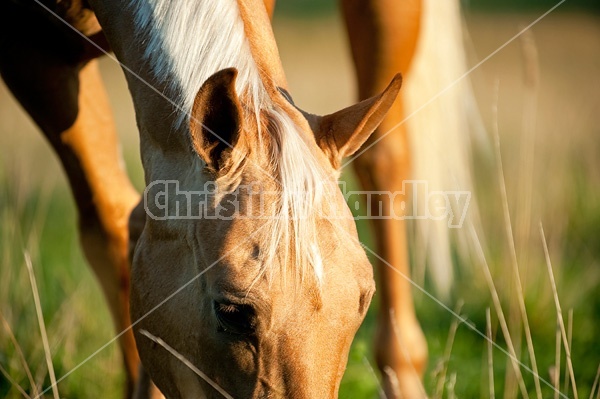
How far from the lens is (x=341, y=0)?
3.17 metres

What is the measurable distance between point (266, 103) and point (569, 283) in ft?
7.97

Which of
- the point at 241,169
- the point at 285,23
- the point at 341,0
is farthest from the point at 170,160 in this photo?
the point at 285,23

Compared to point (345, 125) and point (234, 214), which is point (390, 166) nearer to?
point (345, 125)

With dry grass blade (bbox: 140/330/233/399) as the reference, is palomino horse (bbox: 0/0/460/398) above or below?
above

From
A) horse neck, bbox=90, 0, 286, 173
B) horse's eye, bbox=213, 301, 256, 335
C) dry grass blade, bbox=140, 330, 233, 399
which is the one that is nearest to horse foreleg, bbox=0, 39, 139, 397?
horse neck, bbox=90, 0, 286, 173

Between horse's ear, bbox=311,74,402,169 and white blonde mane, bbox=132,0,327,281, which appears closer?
white blonde mane, bbox=132,0,327,281

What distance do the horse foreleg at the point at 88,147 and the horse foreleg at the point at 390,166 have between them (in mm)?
927

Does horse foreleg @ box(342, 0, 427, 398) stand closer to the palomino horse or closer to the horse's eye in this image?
the palomino horse

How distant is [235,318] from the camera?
1.67 m

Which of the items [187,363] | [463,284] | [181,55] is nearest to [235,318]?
[187,363]

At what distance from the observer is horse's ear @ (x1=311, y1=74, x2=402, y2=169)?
6.21ft

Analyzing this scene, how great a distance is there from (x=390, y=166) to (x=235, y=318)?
1.65 m

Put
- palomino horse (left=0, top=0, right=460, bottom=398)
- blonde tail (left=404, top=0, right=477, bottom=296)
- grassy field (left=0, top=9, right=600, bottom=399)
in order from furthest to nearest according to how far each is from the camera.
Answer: blonde tail (left=404, top=0, right=477, bottom=296)
grassy field (left=0, top=9, right=600, bottom=399)
palomino horse (left=0, top=0, right=460, bottom=398)

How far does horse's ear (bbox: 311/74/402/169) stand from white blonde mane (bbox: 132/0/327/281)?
5.2 inches
